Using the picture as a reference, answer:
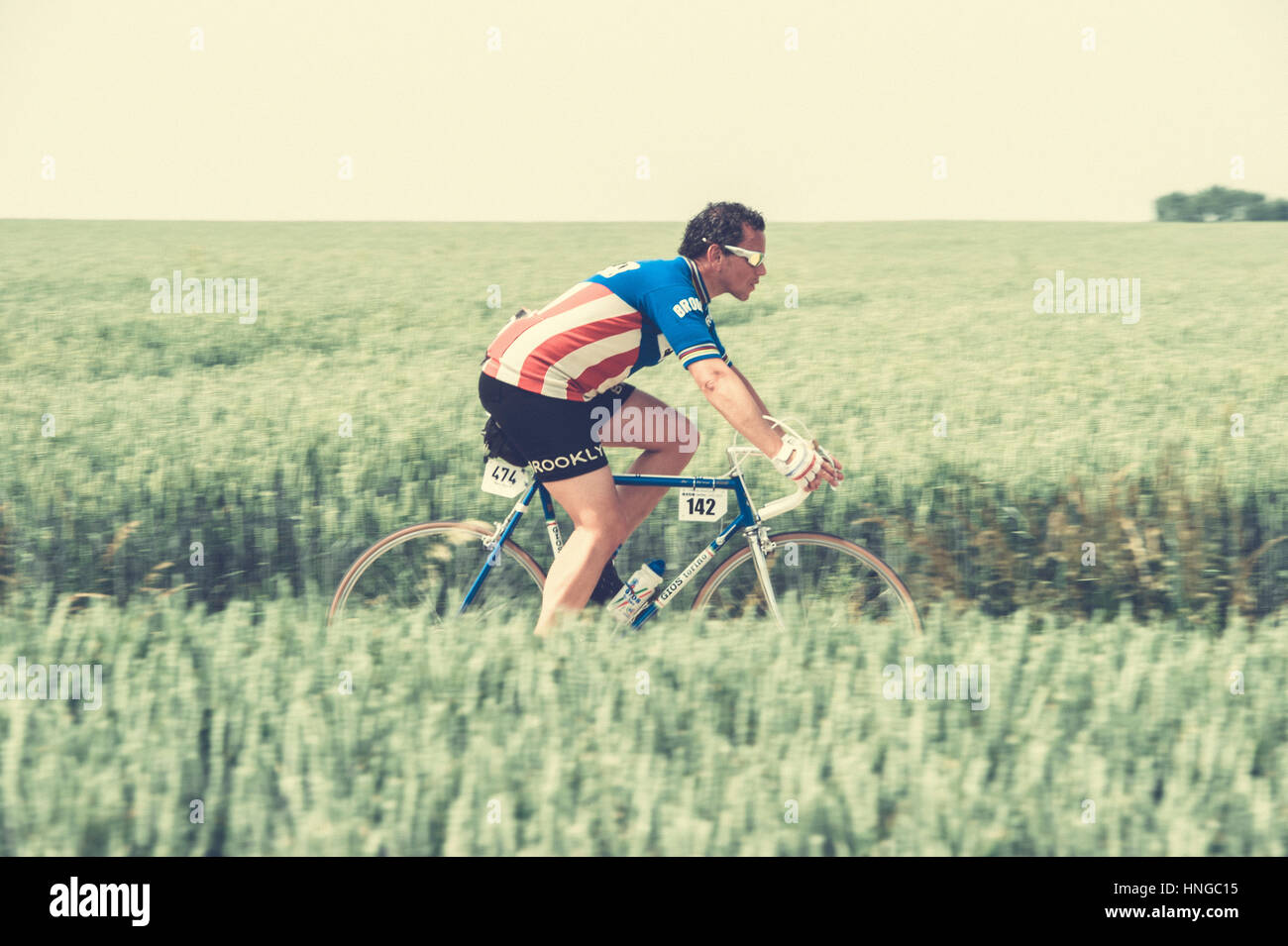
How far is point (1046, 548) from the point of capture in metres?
5.80

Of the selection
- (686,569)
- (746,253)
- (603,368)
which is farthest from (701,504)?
(746,253)

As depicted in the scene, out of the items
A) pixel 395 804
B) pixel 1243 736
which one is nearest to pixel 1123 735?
pixel 1243 736

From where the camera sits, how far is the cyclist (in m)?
3.89

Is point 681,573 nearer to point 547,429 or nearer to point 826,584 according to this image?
point 826,584

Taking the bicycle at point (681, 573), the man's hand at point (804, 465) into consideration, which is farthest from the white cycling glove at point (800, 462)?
the bicycle at point (681, 573)

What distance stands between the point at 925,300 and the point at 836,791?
12.3 meters

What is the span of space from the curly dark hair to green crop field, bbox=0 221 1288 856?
147 centimetres

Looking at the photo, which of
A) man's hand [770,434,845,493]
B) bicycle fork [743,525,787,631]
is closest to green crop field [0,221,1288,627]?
bicycle fork [743,525,787,631]

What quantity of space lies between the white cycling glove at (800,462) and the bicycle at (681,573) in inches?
11.7

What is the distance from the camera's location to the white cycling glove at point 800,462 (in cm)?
388

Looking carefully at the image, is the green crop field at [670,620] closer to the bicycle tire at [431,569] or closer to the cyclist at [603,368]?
→ the bicycle tire at [431,569]

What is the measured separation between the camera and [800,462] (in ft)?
12.7

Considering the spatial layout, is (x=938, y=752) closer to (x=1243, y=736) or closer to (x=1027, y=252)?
(x=1243, y=736)

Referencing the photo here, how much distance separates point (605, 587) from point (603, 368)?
949 mm
